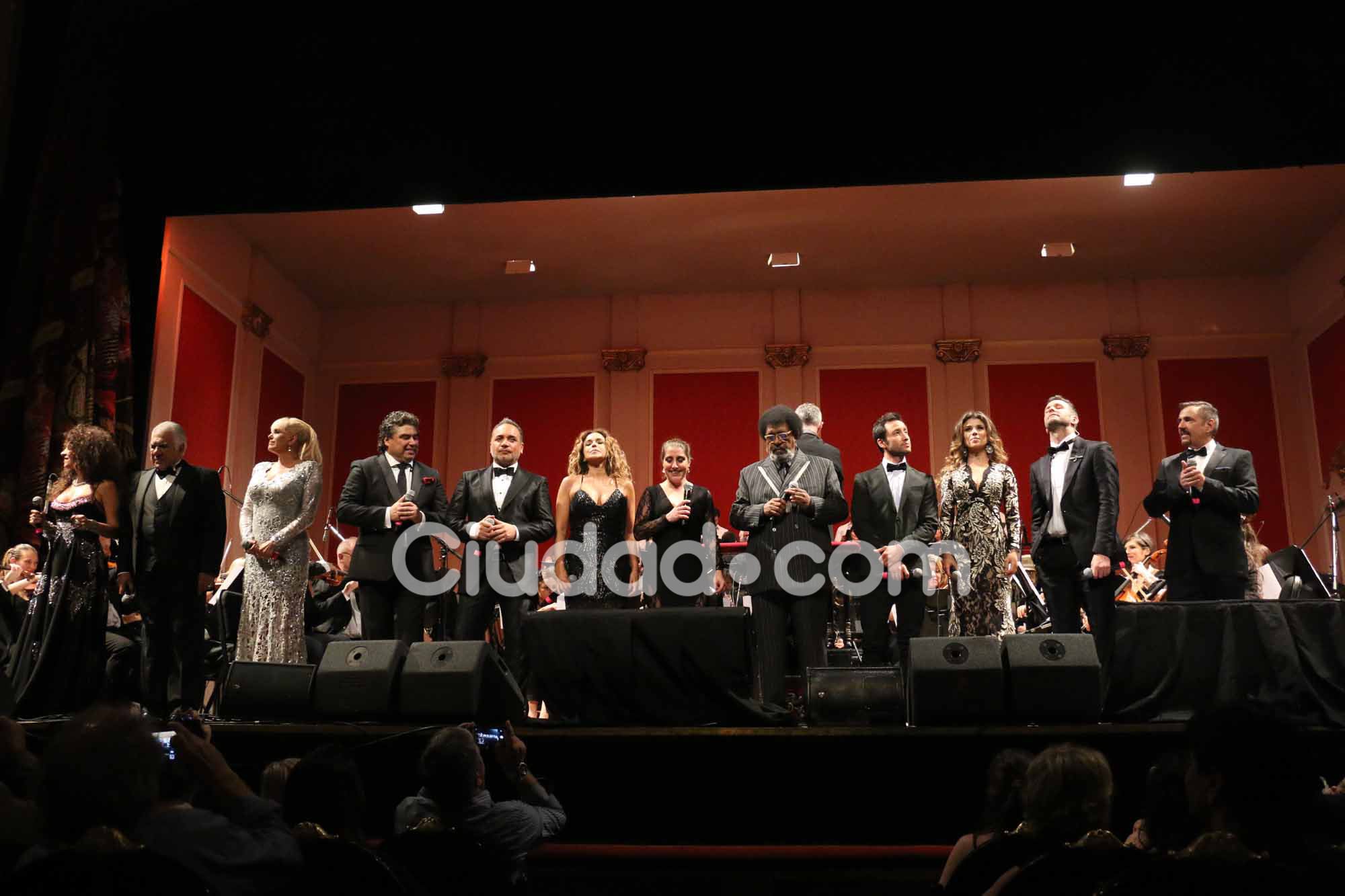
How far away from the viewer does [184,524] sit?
5160 mm

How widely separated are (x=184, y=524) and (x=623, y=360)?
6.76m

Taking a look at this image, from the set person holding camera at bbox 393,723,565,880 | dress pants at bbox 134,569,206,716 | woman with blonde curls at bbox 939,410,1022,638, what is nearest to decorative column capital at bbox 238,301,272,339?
dress pants at bbox 134,569,206,716

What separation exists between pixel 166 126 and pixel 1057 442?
14.0ft

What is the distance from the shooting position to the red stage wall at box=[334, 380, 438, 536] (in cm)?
1164

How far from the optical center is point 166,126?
502 centimetres

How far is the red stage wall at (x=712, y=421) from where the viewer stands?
37.1ft

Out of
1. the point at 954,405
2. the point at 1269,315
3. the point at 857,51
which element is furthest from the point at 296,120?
the point at 1269,315

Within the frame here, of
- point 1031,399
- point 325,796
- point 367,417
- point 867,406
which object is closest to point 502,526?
point 325,796

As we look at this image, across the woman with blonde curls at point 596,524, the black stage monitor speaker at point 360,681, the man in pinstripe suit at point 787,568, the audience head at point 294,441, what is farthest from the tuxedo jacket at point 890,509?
the audience head at point 294,441

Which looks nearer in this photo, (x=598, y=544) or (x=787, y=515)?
(x=787, y=515)

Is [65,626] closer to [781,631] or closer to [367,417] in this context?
[781,631]

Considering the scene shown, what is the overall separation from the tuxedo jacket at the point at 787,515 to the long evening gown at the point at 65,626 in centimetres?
274

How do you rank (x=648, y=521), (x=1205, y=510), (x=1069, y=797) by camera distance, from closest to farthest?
(x=1069, y=797)
(x=1205, y=510)
(x=648, y=521)

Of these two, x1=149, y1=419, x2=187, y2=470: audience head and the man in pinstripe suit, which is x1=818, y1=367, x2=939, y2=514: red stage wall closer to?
the man in pinstripe suit
